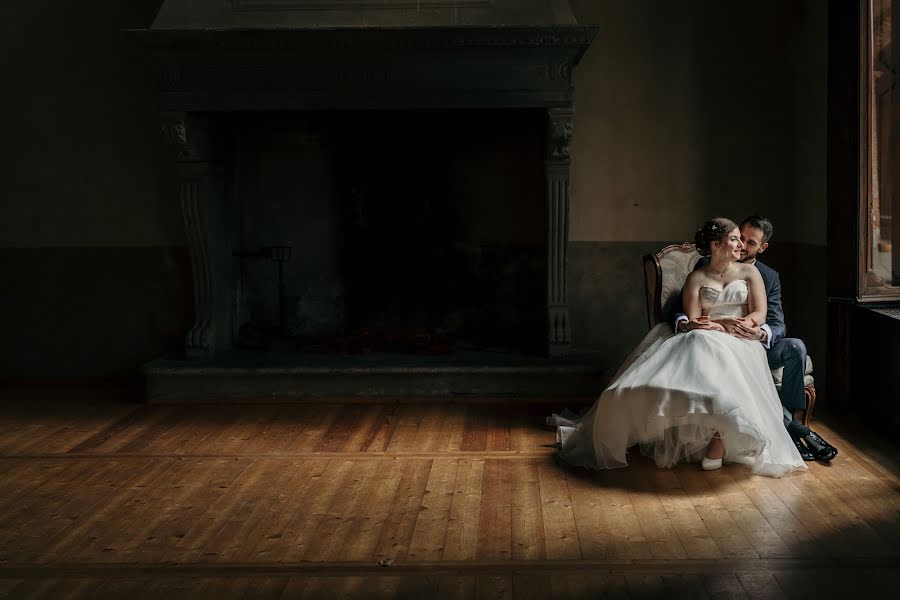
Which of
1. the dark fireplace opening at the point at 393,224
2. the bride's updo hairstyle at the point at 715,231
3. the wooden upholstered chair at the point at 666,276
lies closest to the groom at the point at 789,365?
the wooden upholstered chair at the point at 666,276

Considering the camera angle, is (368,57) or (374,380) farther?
(374,380)

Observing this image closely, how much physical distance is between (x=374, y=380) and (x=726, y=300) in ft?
7.65

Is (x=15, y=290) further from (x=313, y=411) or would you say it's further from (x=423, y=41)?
(x=423, y=41)

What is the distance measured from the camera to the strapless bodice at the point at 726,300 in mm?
5195

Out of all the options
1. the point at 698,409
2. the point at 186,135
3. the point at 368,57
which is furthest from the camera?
the point at 186,135

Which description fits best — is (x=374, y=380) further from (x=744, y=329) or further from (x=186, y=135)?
(x=744, y=329)

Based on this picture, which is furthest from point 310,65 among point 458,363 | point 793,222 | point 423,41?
point 793,222

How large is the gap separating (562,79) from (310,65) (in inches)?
60.8

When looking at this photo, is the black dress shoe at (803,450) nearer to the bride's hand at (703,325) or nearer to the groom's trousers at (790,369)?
the groom's trousers at (790,369)

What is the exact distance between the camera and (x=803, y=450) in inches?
198

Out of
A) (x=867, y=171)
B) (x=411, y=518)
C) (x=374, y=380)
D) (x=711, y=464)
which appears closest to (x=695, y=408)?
(x=711, y=464)

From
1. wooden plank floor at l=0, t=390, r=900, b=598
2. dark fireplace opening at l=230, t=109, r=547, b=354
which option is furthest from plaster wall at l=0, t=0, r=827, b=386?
wooden plank floor at l=0, t=390, r=900, b=598

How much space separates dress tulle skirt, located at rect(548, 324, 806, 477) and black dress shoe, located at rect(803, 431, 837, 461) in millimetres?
238

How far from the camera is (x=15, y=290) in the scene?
7.29 meters
